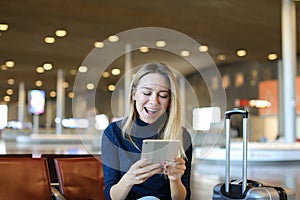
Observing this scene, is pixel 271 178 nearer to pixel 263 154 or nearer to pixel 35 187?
pixel 263 154

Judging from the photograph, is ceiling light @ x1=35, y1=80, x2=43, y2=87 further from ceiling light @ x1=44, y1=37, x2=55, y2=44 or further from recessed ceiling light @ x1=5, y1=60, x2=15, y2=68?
ceiling light @ x1=44, y1=37, x2=55, y2=44

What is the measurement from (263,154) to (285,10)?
340 cm

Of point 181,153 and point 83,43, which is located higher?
point 83,43

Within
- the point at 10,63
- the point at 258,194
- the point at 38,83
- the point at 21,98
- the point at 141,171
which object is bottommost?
the point at 258,194

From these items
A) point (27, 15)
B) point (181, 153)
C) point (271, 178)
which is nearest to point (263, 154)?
point (271, 178)

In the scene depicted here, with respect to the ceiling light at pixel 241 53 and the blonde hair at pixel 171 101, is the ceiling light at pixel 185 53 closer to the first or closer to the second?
the blonde hair at pixel 171 101

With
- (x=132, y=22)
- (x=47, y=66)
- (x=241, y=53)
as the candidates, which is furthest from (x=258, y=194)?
(x=47, y=66)

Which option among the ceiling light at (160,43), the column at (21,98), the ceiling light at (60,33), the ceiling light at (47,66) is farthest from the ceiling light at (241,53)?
the ceiling light at (160,43)

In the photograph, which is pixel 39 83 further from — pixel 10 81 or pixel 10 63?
pixel 10 63

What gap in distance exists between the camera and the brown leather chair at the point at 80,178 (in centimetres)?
287

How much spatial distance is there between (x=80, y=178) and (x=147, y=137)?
4.00 ft

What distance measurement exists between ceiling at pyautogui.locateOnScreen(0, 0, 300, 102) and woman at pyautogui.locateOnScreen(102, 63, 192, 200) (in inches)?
260

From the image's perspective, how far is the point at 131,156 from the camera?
1824mm

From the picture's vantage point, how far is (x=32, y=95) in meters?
25.3
